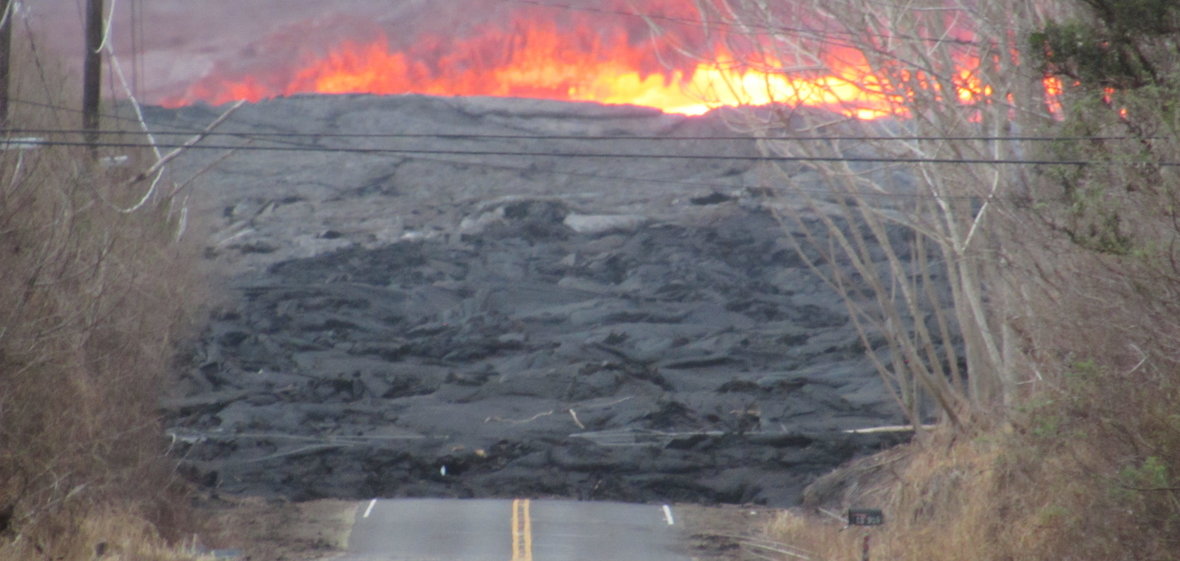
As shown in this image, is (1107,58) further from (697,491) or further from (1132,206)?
(697,491)

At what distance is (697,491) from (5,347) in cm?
2139

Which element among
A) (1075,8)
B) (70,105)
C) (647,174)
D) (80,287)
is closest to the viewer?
(1075,8)

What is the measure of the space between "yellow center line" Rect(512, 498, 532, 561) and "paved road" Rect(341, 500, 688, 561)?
0.06 ft

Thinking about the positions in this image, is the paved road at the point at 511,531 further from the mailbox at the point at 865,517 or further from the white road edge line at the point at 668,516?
the mailbox at the point at 865,517

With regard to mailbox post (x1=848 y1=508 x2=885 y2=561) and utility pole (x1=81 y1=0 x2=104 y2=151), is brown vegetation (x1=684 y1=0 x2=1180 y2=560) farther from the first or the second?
utility pole (x1=81 y1=0 x2=104 y2=151)

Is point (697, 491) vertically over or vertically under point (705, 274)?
under

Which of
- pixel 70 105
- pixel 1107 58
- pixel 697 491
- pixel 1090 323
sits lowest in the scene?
pixel 697 491

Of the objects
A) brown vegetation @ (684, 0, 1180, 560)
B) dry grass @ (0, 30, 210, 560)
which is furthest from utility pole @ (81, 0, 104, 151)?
brown vegetation @ (684, 0, 1180, 560)

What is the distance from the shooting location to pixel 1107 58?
14.8 meters

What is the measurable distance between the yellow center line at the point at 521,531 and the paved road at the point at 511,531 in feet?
0.06

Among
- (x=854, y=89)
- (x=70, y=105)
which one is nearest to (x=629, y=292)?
(x=70, y=105)

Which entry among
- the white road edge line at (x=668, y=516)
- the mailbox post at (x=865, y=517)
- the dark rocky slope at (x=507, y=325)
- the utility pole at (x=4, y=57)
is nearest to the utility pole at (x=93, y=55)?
the utility pole at (x=4, y=57)

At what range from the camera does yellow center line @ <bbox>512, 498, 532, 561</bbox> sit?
25828mm

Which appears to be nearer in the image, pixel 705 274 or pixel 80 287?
pixel 80 287
